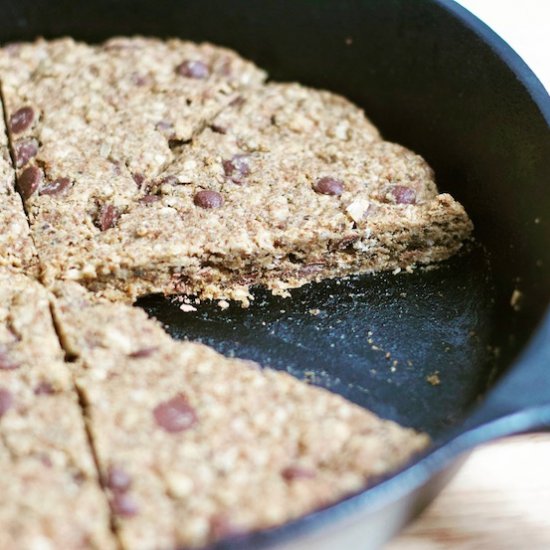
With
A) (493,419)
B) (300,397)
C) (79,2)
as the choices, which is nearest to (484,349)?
(300,397)

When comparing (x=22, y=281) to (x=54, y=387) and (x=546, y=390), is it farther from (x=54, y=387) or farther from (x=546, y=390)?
(x=546, y=390)

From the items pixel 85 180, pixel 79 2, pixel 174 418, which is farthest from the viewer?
pixel 79 2

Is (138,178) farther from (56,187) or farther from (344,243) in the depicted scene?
(344,243)

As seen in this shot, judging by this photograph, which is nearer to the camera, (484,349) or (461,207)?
A: (484,349)

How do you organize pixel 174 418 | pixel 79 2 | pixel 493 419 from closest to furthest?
pixel 493 419
pixel 174 418
pixel 79 2

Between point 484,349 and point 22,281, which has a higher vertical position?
point 484,349

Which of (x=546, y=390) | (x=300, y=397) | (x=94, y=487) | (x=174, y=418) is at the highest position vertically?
(x=546, y=390)
